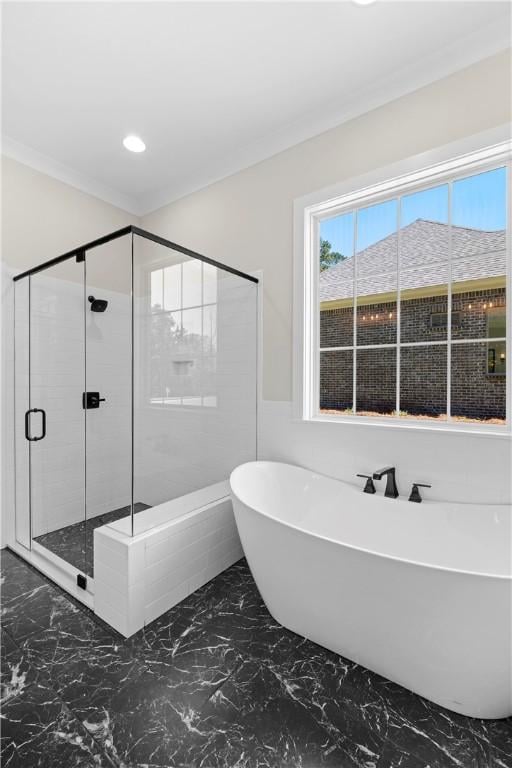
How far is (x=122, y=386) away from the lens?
6.12 ft

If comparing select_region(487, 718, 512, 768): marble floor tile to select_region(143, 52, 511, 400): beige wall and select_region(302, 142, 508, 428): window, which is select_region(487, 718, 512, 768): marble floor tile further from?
select_region(143, 52, 511, 400): beige wall

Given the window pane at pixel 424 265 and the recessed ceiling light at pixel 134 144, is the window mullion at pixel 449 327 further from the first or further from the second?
the recessed ceiling light at pixel 134 144

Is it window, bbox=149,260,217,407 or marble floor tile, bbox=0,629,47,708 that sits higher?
window, bbox=149,260,217,407

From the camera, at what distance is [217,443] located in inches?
96.7

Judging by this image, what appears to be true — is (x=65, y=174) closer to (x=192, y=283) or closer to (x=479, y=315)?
(x=192, y=283)

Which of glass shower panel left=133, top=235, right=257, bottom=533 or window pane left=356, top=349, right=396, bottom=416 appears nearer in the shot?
glass shower panel left=133, top=235, right=257, bottom=533

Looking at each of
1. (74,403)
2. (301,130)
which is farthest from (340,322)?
(74,403)

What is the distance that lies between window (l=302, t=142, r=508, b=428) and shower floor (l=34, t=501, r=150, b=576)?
132cm

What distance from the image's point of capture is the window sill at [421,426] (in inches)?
72.2

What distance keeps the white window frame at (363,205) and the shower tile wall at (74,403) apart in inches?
45.0

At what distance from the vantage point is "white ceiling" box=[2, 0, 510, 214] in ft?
5.54

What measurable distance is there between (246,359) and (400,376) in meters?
1.03

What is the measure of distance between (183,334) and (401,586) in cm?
165

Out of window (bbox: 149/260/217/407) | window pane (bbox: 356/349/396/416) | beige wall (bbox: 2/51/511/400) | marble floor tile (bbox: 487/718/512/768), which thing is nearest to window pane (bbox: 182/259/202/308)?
window (bbox: 149/260/217/407)
